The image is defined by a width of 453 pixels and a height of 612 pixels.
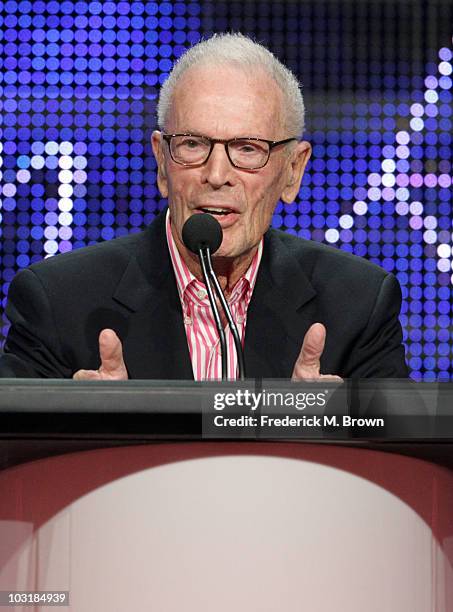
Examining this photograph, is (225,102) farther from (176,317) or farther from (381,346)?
(381,346)

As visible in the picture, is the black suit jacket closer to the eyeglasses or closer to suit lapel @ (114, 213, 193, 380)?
suit lapel @ (114, 213, 193, 380)

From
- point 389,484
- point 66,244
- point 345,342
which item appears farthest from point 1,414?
point 66,244

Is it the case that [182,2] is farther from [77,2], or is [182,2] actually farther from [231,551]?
[231,551]

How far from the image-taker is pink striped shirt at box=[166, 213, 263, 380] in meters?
1.64

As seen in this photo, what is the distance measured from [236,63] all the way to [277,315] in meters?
0.46

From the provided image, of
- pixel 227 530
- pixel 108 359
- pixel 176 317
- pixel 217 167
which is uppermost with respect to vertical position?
pixel 217 167

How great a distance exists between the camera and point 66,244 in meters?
2.37

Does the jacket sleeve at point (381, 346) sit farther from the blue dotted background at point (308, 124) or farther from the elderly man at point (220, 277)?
the blue dotted background at point (308, 124)

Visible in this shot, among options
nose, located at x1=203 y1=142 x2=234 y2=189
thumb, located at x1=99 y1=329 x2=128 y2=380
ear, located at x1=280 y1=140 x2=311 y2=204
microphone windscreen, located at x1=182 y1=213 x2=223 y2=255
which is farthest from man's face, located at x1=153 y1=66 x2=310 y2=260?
thumb, located at x1=99 y1=329 x2=128 y2=380

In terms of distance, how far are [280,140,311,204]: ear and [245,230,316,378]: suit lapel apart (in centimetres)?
11

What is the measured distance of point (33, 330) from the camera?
Answer: 1.62m

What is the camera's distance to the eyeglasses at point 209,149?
5.46 feet

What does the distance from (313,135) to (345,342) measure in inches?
35.1

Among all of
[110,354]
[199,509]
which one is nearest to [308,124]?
[110,354]
